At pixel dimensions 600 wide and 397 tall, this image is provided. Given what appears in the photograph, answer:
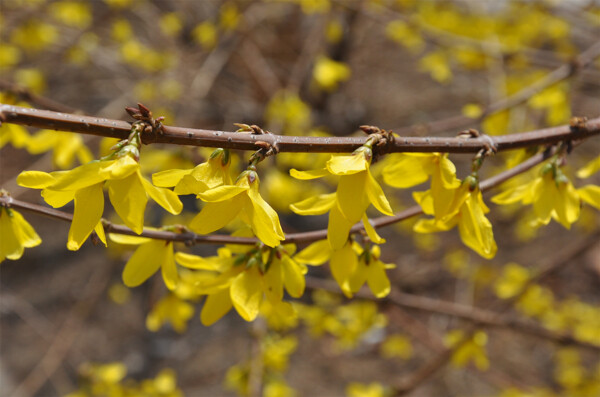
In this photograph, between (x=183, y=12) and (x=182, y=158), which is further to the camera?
(x=183, y=12)

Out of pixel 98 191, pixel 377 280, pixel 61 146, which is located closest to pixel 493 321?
pixel 377 280

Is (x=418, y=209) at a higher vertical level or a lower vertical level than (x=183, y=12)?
lower

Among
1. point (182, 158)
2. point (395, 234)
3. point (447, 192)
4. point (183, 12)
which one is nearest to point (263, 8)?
point (183, 12)

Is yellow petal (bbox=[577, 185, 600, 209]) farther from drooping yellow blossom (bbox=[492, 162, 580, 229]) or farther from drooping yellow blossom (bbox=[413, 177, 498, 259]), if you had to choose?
drooping yellow blossom (bbox=[413, 177, 498, 259])

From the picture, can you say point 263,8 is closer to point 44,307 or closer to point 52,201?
point 44,307

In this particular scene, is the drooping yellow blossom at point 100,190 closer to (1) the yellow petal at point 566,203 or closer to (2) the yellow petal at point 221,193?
(2) the yellow petal at point 221,193

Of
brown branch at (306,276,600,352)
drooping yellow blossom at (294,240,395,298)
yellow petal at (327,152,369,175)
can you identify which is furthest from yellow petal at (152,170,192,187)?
brown branch at (306,276,600,352)

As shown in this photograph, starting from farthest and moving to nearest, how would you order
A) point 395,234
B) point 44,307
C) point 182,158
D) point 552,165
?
point 395,234, point 44,307, point 182,158, point 552,165
